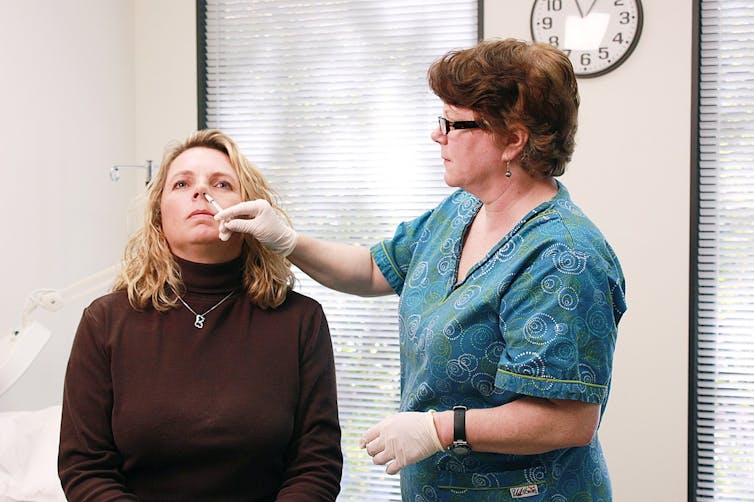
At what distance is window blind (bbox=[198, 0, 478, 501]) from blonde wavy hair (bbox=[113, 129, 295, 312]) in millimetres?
1250

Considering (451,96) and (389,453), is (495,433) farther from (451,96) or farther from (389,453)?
(451,96)

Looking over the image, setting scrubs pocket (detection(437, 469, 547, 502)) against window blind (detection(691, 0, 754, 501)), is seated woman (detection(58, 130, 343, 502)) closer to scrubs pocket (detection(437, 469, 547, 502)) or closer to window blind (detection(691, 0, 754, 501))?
scrubs pocket (detection(437, 469, 547, 502))

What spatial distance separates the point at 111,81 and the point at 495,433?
226 cm

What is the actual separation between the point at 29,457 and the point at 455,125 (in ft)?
4.59

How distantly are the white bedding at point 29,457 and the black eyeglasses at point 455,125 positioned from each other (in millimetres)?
1272

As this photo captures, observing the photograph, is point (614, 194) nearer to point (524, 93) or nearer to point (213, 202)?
point (524, 93)

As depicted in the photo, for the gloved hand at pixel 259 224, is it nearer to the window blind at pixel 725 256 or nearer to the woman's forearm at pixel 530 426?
the woman's forearm at pixel 530 426

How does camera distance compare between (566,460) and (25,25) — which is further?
(25,25)

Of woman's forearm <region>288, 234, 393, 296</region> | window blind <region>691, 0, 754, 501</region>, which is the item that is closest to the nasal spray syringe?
woman's forearm <region>288, 234, 393, 296</region>

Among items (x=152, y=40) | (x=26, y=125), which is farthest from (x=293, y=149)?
(x=26, y=125)

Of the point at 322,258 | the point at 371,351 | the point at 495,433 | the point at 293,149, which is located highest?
the point at 293,149

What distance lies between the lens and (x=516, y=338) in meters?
1.30

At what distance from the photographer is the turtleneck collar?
1.56 m

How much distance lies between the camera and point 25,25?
8.27 feet
